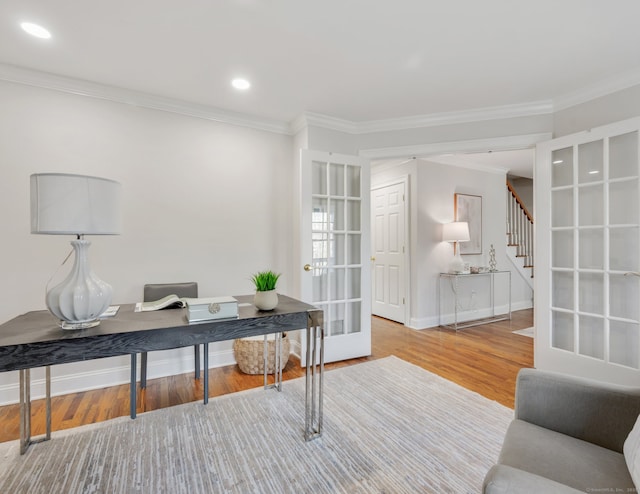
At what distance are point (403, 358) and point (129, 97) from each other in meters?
3.39

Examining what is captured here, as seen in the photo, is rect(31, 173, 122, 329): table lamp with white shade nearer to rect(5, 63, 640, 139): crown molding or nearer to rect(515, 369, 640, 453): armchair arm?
rect(5, 63, 640, 139): crown molding

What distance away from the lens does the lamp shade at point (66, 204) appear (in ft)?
4.45

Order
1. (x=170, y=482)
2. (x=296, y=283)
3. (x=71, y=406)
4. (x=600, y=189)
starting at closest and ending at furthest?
(x=170, y=482), (x=71, y=406), (x=600, y=189), (x=296, y=283)

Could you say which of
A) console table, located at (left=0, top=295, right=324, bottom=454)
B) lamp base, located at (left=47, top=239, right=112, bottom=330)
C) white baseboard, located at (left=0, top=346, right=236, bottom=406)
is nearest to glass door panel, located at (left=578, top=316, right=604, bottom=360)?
console table, located at (left=0, top=295, right=324, bottom=454)

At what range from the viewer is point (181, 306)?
6.44 feet

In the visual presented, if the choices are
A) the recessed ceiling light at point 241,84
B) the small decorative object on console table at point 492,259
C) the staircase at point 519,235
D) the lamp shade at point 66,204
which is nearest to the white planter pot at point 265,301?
the lamp shade at point 66,204

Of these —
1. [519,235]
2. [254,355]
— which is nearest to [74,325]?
[254,355]

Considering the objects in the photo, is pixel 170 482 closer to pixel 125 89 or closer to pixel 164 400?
pixel 164 400

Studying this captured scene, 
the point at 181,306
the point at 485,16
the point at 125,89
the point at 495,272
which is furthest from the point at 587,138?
the point at 125,89

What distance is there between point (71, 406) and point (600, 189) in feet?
13.8

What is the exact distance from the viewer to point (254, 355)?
2.80 metres

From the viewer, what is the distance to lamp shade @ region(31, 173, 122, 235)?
1.36 meters

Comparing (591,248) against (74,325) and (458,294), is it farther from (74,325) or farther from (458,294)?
(74,325)

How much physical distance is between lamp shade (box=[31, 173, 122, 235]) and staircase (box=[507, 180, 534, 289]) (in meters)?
5.77
